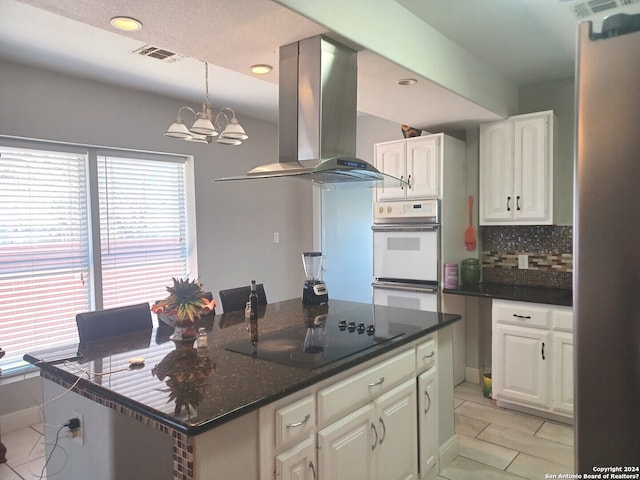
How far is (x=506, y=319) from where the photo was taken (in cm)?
329

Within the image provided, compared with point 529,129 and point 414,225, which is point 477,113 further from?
point 414,225

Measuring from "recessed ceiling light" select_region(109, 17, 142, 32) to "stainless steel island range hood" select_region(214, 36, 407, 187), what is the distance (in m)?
0.65

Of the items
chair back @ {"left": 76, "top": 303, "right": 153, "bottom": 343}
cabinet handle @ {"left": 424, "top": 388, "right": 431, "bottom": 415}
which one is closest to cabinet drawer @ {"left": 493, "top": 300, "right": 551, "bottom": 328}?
cabinet handle @ {"left": 424, "top": 388, "right": 431, "bottom": 415}

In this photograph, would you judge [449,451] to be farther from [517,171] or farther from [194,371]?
[517,171]

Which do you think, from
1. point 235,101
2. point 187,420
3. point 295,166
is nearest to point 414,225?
point 295,166

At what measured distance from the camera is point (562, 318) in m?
3.03

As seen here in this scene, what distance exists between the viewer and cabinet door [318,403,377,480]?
1.71 metres

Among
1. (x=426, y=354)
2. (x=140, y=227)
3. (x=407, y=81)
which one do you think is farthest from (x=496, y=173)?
(x=140, y=227)

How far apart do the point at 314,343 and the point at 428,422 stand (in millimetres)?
856

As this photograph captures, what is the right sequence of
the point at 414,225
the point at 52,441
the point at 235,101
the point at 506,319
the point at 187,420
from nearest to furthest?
the point at 187,420
the point at 52,441
the point at 506,319
the point at 414,225
the point at 235,101

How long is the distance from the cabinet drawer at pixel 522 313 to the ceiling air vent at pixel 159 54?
289 cm

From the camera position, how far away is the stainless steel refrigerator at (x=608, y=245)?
61 cm

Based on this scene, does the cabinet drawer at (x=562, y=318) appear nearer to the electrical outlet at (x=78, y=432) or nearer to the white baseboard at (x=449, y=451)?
the white baseboard at (x=449, y=451)

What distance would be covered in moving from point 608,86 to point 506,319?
2944 mm
